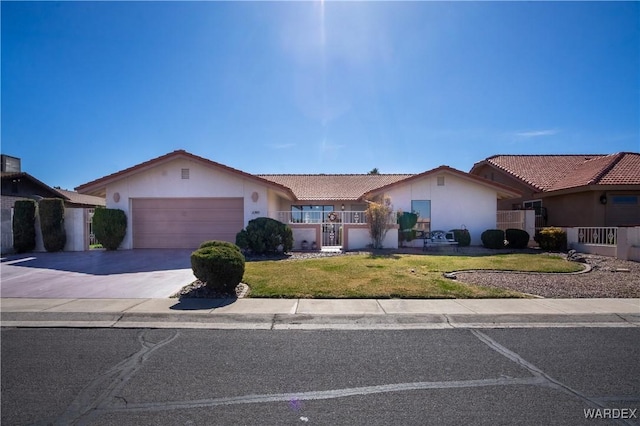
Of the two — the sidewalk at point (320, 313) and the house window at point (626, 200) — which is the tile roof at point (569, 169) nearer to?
the house window at point (626, 200)

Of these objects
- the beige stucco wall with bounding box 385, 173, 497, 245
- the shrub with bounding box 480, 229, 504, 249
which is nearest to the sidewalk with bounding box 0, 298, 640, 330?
the shrub with bounding box 480, 229, 504, 249

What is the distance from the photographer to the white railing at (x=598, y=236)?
14.5m

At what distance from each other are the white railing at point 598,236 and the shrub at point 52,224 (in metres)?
24.9

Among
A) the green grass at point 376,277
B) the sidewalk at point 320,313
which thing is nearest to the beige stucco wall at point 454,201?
the green grass at point 376,277

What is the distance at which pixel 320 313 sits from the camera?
19.9 feet

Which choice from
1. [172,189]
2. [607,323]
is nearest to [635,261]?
[607,323]

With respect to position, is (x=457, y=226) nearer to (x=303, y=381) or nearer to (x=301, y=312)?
(x=301, y=312)

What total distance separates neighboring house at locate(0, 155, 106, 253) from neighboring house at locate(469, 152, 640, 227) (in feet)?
83.5

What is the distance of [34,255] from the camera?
567 inches

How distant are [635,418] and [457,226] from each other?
1690 centimetres

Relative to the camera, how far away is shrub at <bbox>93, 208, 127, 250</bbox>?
1545 centimetres

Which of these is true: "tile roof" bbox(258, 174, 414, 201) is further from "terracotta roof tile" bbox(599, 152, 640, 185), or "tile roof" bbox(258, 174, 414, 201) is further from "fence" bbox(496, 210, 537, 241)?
"terracotta roof tile" bbox(599, 152, 640, 185)

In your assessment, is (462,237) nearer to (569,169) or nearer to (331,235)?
(331,235)

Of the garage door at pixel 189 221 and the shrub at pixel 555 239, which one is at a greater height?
the garage door at pixel 189 221
